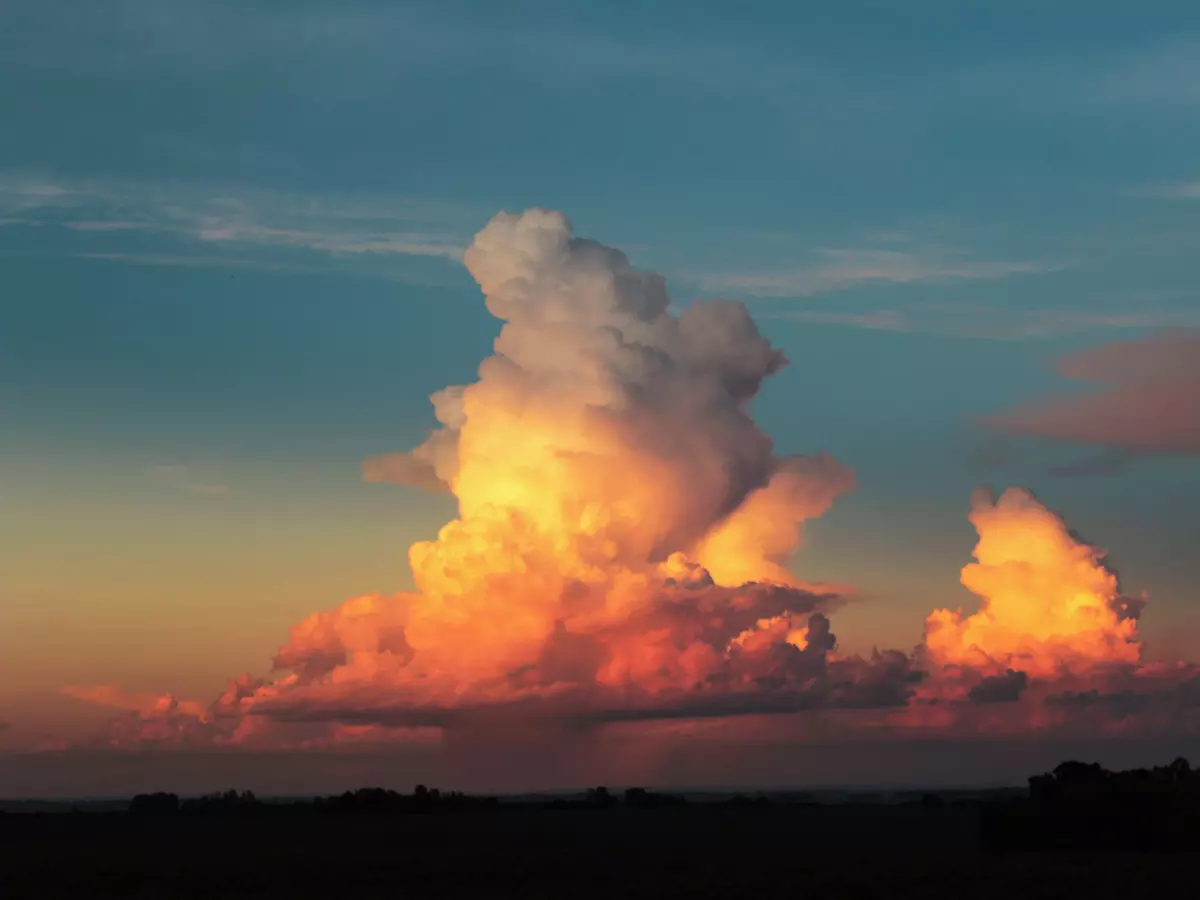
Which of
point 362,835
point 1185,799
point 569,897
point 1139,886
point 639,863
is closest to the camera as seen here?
point 569,897

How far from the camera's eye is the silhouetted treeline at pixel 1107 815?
13738 centimetres

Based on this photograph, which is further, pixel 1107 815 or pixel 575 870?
pixel 1107 815

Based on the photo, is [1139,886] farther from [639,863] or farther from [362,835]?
[362,835]

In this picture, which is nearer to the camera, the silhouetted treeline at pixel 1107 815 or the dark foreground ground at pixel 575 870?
the dark foreground ground at pixel 575 870

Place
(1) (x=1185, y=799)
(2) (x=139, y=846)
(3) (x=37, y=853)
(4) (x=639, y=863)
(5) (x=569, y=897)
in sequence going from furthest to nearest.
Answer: (2) (x=139, y=846), (3) (x=37, y=853), (1) (x=1185, y=799), (4) (x=639, y=863), (5) (x=569, y=897)

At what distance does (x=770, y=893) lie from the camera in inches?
3637

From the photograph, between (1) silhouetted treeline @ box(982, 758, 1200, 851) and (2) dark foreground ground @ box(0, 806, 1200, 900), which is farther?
(1) silhouetted treeline @ box(982, 758, 1200, 851)

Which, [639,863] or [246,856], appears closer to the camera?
[639,863]

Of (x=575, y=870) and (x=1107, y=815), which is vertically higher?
(x=1107, y=815)

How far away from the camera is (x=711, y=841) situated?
176000mm

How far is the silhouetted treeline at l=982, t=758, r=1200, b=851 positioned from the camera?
137 m

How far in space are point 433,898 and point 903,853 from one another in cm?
6722

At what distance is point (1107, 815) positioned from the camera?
460ft

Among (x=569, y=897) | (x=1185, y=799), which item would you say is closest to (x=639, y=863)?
(x=569, y=897)
